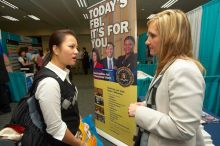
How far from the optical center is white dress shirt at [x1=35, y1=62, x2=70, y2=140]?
3.51ft

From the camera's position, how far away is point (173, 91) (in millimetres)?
798

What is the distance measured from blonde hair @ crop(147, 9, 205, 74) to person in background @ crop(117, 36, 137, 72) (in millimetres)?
1243

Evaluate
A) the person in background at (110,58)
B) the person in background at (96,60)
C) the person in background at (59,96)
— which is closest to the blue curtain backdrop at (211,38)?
the person in background at (110,58)

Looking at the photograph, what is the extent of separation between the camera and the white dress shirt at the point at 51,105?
42.2 inches

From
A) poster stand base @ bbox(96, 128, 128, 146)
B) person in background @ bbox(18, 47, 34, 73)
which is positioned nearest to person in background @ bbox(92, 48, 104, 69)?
poster stand base @ bbox(96, 128, 128, 146)

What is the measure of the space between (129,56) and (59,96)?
127 centimetres

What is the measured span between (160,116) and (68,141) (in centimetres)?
63

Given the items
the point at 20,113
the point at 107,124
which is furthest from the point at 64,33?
the point at 107,124

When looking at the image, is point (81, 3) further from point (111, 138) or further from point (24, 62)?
point (111, 138)

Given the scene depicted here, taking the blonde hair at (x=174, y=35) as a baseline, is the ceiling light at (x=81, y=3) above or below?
above

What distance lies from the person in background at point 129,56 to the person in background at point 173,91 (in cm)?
117

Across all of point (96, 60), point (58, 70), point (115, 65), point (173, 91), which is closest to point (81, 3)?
point (96, 60)

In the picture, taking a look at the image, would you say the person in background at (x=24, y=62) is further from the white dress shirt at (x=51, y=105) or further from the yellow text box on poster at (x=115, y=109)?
the white dress shirt at (x=51, y=105)

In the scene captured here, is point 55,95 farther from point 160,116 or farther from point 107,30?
point 107,30
